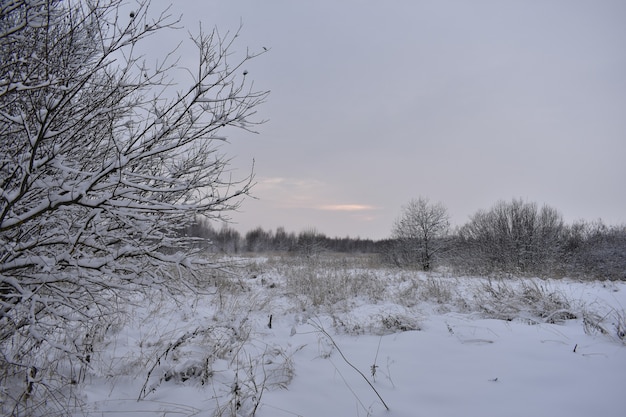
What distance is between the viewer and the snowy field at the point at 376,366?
7.02 ft

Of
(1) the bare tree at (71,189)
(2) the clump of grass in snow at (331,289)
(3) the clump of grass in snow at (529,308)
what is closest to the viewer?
(1) the bare tree at (71,189)

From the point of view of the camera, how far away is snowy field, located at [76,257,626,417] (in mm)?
2141

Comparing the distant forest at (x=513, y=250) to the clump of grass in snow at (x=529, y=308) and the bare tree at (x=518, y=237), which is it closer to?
the bare tree at (x=518, y=237)

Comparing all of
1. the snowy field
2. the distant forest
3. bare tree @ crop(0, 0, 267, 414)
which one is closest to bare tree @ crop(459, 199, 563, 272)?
the distant forest

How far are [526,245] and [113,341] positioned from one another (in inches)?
923

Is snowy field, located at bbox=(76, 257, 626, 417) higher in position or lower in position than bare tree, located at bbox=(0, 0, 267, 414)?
lower

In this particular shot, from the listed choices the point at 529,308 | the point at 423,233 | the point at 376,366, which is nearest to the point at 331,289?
the point at 529,308

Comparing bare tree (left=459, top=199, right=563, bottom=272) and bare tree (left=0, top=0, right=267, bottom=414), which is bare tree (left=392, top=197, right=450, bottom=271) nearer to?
bare tree (left=459, top=199, right=563, bottom=272)

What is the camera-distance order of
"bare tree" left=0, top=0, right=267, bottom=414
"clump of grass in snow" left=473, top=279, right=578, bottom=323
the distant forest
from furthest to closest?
the distant forest → "clump of grass in snow" left=473, top=279, right=578, bottom=323 → "bare tree" left=0, top=0, right=267, bottom=414

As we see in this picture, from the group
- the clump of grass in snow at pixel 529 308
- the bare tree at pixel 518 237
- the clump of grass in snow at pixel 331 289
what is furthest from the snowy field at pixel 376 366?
the bare tree at pixel 518 237

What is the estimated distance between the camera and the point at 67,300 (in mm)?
2104

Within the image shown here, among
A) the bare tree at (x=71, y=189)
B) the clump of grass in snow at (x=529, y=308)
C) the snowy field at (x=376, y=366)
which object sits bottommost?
the snowy field at (x=376, y=366)

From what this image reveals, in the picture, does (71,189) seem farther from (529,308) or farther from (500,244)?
(500,244)

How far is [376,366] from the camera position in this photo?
280 cm
